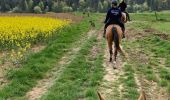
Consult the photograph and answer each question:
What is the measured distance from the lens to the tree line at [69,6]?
106700 millimetres

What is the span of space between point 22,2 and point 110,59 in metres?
91.6

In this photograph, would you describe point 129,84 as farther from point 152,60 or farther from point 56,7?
point 56,7

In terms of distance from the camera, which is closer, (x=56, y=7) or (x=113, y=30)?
(x=113, y=30)

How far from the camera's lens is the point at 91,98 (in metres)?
12.0

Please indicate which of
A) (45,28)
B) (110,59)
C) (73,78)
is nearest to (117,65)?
(110,59)

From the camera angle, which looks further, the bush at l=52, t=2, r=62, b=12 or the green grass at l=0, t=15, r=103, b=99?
the bush at l=52, t=2, r=62, b=12

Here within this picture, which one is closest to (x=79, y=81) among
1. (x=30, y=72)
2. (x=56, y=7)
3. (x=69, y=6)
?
(x=30, y=72)

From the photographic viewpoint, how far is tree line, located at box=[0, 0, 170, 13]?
106700 millimetres

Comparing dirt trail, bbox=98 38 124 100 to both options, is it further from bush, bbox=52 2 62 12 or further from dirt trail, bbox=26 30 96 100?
bush, bbox=52 2 62 12

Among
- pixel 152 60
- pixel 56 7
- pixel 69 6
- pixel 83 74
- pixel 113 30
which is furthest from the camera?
pixel 69 6

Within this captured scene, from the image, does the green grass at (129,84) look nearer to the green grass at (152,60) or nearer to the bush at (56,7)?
the green grass at (152,60)

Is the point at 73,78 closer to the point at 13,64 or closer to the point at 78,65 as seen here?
the point at 78,65

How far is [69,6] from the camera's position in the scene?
134750 millimetres

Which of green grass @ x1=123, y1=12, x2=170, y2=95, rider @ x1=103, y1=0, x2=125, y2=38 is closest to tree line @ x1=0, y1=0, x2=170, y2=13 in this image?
green grass @ x1=123, y1=12, x2=170, y2=95
